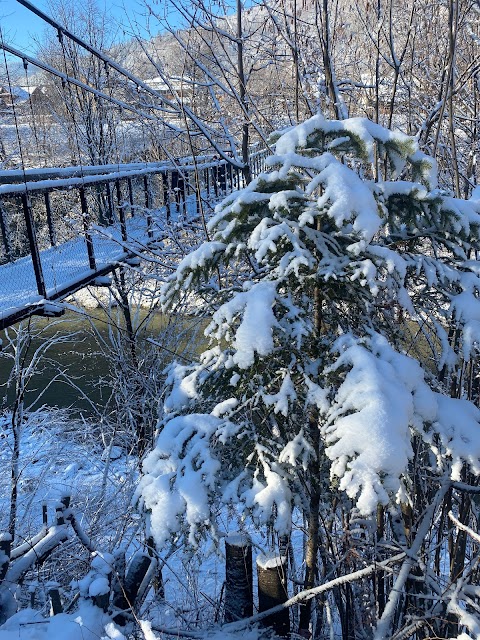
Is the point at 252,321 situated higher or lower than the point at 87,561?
higher

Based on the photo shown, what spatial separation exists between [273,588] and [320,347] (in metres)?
1.30

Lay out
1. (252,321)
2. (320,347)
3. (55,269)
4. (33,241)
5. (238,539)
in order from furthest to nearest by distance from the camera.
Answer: (55,269)
(33,241)
(238,539)
(320,347)
(252,321)

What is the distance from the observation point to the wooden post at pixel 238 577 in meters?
2.53

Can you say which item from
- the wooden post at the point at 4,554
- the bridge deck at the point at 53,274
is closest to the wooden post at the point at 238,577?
the wooden post at the point at 4,554

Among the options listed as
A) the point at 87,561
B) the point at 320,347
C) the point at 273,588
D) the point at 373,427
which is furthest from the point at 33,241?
the point at 373,427

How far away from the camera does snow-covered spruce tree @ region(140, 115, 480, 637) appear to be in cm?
171

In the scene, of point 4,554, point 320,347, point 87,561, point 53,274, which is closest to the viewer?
A: point 320,347

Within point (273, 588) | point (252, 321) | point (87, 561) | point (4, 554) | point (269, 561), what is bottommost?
point (87, 561)

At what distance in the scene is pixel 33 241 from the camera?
3.78m

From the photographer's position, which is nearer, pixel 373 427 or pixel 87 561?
pixel 373 427

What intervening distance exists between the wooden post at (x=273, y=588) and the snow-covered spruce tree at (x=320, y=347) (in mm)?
381

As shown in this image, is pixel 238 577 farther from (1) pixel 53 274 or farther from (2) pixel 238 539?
(1) pixel 53 274

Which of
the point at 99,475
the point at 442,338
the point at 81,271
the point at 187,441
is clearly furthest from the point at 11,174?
the point at 99,475

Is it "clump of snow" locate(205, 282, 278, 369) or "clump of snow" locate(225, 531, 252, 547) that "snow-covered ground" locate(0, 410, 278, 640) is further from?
"clump of snow" locate(205, 282, 278, 369)
